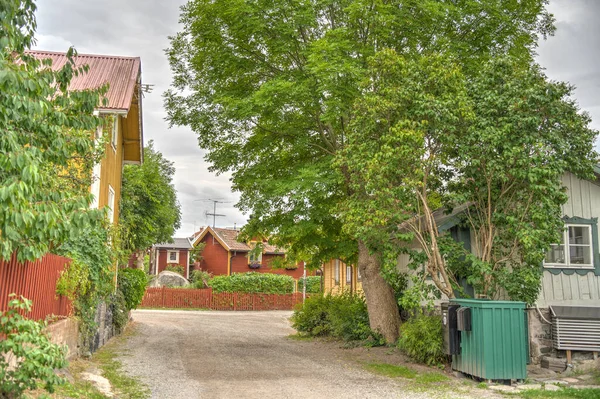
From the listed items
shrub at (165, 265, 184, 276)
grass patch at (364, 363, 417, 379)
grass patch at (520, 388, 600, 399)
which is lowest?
grass patch at (364, 363, 417, 379)

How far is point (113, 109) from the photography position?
574 inches

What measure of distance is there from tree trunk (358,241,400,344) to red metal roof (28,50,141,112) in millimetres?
7729

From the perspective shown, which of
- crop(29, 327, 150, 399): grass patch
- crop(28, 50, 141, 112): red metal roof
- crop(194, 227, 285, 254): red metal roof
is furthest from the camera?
crop(194, 227, 285, 254): red metal roof

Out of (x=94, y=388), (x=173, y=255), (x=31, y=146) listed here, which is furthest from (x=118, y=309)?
(x=173, y=255)

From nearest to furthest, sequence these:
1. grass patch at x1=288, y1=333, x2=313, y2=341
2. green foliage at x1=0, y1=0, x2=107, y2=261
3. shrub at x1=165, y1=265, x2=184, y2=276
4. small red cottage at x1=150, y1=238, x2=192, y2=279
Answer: green foliage at x1=0, y1=0, x2=107, y2=261
grass patch at x1=288, y1=333, x2=313, y2=341
shrub at x1=165, y1=265, x2=184, y2=276
small red cottage at x1=150, y1=238, x2=192, y2=279

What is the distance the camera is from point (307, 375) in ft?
37.5

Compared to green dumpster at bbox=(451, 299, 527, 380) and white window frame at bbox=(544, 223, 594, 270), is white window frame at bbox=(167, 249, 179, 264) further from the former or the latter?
green dumpster at bbox=(451, 299, 527, 380)

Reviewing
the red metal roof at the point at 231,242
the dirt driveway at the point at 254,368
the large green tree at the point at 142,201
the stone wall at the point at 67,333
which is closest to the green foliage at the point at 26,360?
the dirt driveway at the point at 254,368

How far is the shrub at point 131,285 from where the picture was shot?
19.7 metres

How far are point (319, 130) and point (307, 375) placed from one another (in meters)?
7.28

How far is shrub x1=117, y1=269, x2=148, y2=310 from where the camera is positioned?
1967cm

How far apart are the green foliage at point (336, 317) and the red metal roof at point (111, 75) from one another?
29.4ft

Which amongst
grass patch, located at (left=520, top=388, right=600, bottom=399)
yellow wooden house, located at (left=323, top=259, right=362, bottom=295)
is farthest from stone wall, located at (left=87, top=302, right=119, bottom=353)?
yellow wooden house, located at (left=323, top=259, right=362, bottom=295)

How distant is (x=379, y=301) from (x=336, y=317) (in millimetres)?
2740
